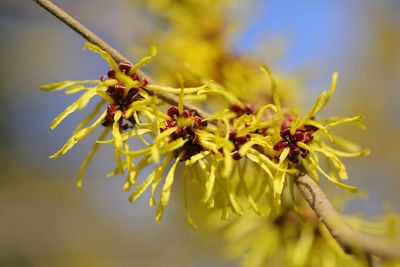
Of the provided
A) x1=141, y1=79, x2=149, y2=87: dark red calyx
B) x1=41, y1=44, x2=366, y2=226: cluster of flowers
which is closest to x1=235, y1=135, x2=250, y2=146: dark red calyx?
x1=41, y1=44, x2=366, y2=226: cluster of flowers

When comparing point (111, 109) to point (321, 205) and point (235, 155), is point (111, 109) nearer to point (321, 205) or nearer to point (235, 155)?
point (235, 155)

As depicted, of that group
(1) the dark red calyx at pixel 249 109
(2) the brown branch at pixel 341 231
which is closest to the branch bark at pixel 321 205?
(2) the brown branch at pixel 341 231

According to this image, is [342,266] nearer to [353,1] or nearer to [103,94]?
[103,94]

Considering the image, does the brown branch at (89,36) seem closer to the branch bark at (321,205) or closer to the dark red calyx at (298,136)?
the branch bark at (321,205)

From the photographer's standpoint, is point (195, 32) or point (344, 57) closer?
point (195, 32)

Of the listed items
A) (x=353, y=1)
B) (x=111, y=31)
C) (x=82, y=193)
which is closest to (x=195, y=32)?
(x=111, y=31)

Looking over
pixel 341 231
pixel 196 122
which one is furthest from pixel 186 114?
pixel 341 231
